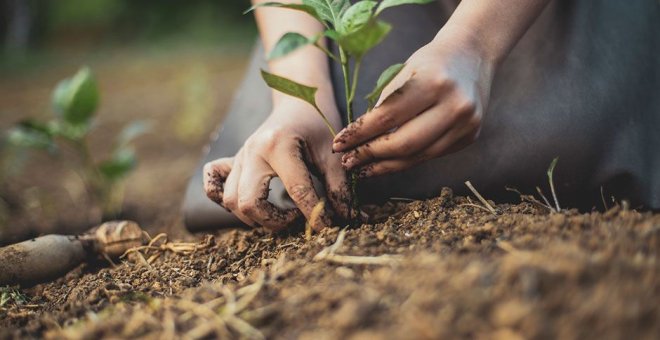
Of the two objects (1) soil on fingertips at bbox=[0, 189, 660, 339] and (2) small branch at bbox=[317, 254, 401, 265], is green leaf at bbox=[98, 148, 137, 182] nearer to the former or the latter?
(1) soil on fingertips at bbox=[0, 189, 660, 339]

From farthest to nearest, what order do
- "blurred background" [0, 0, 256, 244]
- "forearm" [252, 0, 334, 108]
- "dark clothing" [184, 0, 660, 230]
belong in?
"blurred background" [0, 0, 256, 244], "forearm" [252, 0, 334, 108], "dark clothing" [184, 0, 660, 230]

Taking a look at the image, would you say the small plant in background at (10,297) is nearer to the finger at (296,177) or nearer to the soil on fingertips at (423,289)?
the soil on fingertips at (423,289)

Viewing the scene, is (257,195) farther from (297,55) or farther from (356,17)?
(297,55)

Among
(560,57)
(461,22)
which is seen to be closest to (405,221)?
(461,22)

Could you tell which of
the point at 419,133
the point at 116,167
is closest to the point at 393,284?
the point at 419,133

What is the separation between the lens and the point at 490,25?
4.09 feet

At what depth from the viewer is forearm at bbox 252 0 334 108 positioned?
63.0 inches

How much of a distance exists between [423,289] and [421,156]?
480 millimetres

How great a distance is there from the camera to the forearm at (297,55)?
5.25 ft

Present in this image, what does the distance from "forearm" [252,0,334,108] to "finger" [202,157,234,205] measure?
292 millimetres

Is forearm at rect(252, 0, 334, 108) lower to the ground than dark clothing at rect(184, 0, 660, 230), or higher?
higher

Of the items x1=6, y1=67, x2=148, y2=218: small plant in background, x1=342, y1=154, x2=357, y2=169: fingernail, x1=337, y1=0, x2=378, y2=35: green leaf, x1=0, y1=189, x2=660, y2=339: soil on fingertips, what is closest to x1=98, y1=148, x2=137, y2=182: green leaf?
x1=6, y1=67, x2=148, y2=218: small plant in background

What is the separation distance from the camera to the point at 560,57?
154 centimetres

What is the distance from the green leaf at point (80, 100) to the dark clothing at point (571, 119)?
41.9 inches
